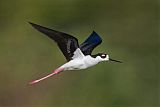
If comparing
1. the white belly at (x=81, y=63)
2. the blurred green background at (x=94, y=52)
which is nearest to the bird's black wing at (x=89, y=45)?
the white belly at (x=81, y=63)

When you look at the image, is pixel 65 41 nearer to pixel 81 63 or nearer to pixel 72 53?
pixel 72 53

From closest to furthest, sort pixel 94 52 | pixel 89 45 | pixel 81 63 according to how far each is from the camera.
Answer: pixel 81 63 < pixel 89 45 < pixel 94 52

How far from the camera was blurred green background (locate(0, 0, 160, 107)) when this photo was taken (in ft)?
20.8

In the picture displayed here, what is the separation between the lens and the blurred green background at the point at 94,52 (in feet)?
20.8

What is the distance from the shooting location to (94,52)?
22.3ft

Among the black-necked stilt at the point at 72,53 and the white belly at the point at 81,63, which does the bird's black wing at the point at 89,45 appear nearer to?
the black-necked stilt at the point at 72,53

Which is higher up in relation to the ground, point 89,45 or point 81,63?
point 89,45

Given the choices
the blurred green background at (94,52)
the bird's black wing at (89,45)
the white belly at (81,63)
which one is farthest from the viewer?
the blurred green background at (94,52)

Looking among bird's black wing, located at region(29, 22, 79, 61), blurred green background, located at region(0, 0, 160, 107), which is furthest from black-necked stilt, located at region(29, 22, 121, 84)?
blurred green background, located at region(0, 0, 160, 107)

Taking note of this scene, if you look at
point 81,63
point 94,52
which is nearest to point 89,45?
point 81,63

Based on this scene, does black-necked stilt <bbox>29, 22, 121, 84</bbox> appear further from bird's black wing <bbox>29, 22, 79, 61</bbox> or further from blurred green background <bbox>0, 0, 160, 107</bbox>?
blurred green background <bbox>0, 0, 160, 107</bbox>

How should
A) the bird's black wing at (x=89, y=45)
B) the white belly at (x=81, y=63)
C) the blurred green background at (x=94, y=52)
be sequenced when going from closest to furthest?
the white belly at (x=81, y=63)
the bird's black wing at (x=89, y=45)
the blurred green background at (x=94, y=52)

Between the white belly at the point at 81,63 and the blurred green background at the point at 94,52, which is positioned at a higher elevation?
the blurred green background at the point at 94,52

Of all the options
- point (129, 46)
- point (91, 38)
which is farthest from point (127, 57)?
point (91, 38)
